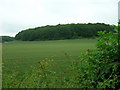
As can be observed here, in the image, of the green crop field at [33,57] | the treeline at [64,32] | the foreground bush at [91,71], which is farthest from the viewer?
the treeline at [64,32]

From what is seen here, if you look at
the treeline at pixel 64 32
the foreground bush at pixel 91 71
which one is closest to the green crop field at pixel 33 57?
the foreground bush at pixel 91 71

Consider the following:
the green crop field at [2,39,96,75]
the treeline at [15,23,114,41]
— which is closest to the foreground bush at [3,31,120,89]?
the green crop field at [2,39,96,75]

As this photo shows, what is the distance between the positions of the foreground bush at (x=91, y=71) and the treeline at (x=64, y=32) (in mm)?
109406

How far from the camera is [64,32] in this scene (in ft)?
386

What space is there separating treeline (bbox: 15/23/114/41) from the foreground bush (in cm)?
10941

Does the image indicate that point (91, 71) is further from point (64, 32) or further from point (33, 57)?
point (64, 32)

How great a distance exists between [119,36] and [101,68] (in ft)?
2.18

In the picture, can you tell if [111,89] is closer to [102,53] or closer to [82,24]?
[102,53]

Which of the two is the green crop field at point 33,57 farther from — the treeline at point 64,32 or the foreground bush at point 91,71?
the treeline at point 64,32

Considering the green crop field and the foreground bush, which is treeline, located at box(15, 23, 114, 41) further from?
the foreground bush

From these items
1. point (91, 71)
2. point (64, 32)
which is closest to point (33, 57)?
point (91, 71)

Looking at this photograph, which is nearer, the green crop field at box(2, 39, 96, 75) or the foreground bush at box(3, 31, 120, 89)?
the foreground bush at box(3, 31, 120, 89)

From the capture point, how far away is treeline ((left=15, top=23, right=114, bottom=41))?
116188 mm

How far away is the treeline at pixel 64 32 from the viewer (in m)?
116
